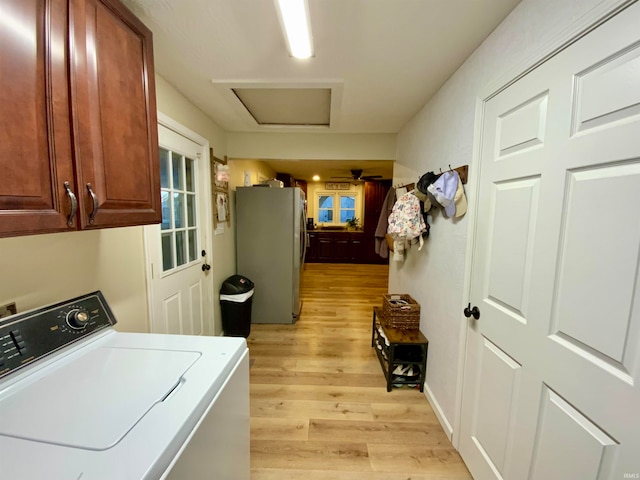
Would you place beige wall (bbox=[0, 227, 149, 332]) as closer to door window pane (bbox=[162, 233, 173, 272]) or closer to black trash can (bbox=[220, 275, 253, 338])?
door window pane (bbox=[162, 233, 173, 272])

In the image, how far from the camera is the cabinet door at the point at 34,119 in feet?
→ 2.21

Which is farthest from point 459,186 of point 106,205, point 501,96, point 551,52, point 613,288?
point 106,205

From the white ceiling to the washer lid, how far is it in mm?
1485

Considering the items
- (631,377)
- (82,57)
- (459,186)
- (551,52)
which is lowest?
(631,377)

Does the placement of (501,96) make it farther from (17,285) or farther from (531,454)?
(17,285)

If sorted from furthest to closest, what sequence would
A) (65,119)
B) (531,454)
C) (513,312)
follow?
(513,312)
(531,454)
(65,119)

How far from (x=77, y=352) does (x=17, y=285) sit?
32cm

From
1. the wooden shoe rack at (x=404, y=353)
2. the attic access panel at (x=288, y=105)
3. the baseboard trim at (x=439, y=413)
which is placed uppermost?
the attic access panel at (x=288, y=105)

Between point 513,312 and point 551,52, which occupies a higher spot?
point 551,52

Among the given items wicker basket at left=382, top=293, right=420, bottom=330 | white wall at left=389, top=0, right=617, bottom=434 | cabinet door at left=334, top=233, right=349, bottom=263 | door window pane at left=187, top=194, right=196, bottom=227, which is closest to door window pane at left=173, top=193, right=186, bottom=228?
door window pane at left=187, top=194, right=196, bottom=227

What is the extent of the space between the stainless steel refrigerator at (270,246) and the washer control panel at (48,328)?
6.97ft

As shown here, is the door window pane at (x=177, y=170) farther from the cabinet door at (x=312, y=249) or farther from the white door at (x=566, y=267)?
the cabinet door at (x=312, y=249)

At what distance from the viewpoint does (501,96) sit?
1236 millimetres

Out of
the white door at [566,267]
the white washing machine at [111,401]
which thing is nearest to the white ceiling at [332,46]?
the white door at [566,267]
